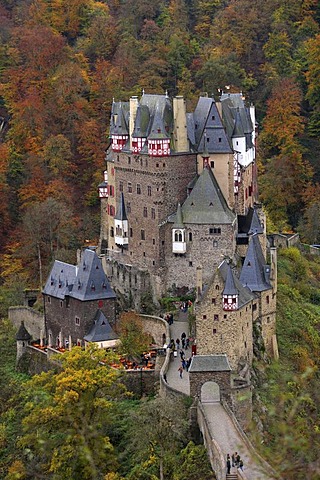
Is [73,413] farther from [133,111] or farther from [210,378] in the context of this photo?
[133,111]

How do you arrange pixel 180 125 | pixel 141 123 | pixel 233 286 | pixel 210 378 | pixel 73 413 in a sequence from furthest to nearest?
1. pixel 141 123
2. pixel 180 125
3. pixel 233 286
4. pixel 210 378
5. pixel 73 413

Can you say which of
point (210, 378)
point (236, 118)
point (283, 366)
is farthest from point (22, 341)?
point (236, 118)

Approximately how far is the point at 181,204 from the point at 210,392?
1329cm

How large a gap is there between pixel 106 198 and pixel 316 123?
98.1ft

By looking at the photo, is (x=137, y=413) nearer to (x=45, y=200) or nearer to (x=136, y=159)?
(x=136, y=159)

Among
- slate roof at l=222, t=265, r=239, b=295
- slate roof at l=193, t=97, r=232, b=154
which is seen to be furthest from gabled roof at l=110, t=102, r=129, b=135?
slate roof at l=222, t=265, r=239, b=295

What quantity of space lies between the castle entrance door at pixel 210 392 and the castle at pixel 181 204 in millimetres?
7138

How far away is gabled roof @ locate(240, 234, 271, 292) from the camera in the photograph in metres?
53.2

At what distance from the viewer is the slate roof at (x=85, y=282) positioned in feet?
178

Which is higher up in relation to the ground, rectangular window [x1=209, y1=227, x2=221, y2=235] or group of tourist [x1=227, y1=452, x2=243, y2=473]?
rectangular window [x1=209, y1=227, x2=221, y2=235]

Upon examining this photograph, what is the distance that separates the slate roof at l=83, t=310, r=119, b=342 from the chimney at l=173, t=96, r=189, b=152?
928cm

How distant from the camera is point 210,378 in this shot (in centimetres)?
4622

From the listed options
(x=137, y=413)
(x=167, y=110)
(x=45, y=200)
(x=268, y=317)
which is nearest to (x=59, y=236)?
(x=45, y=200)

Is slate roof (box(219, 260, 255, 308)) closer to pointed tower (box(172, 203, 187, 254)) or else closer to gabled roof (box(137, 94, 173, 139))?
pointed tower (box(172, 203, 187, 254))
